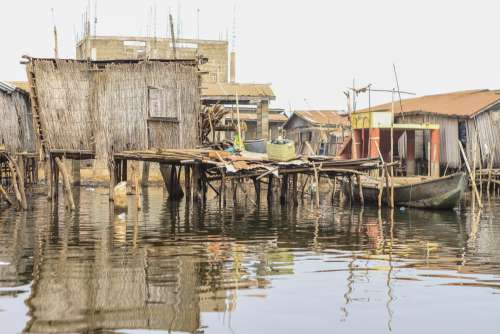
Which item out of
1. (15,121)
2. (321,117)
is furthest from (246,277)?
(321,117)

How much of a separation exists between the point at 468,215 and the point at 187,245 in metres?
12.1

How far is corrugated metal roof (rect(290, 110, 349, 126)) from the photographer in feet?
149

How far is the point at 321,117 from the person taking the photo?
47.1m

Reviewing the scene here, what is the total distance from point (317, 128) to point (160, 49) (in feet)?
41.7

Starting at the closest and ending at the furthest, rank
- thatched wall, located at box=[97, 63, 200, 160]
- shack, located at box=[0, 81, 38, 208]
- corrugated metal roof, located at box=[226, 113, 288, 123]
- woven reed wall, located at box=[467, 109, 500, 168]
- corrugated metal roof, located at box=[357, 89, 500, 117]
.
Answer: shack, located at box=[0, 81, 38, 208] < thatched wall, located at box=[97, 63, 200, 160] < corrugated metal roof, located at box=[357, 89, 500, 117] < woven reed wall, located at box=[467, 109, 500, 168] < corrugated metal roof, located at box=[226, 113, 288, 123]

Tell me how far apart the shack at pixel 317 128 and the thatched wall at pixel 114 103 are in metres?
17.3

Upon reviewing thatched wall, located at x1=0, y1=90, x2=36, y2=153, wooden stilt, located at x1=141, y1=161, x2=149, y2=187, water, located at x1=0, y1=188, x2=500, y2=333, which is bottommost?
water, located at x1=0, y1=188, x2=500, y2=333

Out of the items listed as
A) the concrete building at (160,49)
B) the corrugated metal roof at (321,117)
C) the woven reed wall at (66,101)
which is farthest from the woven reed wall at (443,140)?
the concrete building at (160,49)

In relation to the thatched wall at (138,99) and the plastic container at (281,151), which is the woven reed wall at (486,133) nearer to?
the plastic container at (281,151)

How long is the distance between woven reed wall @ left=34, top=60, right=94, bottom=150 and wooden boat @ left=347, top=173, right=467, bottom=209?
32.5ft

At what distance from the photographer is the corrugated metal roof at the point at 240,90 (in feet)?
128

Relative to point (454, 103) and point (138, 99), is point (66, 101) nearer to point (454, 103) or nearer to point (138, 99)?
point (138, 99)

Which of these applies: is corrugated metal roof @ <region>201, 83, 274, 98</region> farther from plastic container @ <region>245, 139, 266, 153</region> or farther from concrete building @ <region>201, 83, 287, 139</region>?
plastic container @ <region>245, 139, 266, 153</region>

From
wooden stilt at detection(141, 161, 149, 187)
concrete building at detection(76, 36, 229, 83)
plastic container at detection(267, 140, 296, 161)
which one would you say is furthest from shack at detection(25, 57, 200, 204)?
concrete building at detection(76, 36, 229, 83)
